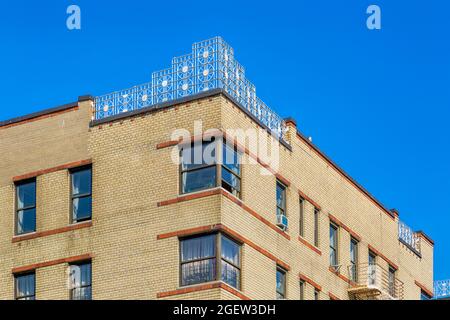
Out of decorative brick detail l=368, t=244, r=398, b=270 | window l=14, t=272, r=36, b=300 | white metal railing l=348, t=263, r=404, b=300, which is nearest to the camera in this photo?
window l=14, t=272, r=36, b=300

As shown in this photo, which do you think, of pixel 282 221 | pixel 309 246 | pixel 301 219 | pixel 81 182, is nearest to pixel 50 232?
pixel 81 182

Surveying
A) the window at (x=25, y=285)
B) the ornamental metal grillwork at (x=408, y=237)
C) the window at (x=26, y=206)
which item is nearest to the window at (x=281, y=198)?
the window at (x=26, y=206)

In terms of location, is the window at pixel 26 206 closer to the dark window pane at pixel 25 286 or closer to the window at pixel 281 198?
the dark window pane at pixel 25 286

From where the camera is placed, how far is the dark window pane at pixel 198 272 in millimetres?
48250

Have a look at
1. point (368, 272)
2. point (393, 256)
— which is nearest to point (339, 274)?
point (368, 272)

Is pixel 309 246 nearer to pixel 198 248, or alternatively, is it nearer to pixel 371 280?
pixel 371 280

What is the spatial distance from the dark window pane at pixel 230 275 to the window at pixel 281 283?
11.0 ft

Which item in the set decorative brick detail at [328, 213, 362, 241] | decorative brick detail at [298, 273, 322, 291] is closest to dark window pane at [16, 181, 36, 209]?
decorative brick detail at [298, 273, 322, 291]

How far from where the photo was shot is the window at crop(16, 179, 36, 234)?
2090 inches

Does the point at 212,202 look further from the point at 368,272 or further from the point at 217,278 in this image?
the point at 368,272

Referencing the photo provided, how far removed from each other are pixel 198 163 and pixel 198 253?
Answer: 3.25 meters

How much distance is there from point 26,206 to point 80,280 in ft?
13.4

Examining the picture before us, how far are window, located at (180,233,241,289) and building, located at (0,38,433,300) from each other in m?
0.04

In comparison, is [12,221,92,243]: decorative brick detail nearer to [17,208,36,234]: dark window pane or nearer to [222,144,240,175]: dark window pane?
[17,208,36,234]: dark window pane
